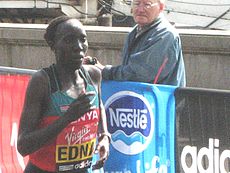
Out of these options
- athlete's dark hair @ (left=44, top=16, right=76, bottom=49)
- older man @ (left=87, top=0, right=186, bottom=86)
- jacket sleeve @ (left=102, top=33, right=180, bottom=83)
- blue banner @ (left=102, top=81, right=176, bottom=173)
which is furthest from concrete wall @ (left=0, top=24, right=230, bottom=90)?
athlete's dark hair @ (left=44, top=16, right=76, bottom=49)

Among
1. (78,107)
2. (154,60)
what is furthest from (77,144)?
(154,60)

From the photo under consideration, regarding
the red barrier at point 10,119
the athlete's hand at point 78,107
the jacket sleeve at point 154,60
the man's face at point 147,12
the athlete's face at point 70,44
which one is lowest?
the red barrier at point 10,119

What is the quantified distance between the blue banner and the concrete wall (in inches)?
107

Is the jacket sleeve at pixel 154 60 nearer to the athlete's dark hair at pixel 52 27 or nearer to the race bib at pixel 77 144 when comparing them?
the race bib at pixel 77 144

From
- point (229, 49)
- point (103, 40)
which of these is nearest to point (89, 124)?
Answer: point (229, 49)

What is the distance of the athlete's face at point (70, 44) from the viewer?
145 inches

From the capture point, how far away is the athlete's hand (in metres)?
3.61

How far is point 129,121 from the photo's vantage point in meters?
5.16

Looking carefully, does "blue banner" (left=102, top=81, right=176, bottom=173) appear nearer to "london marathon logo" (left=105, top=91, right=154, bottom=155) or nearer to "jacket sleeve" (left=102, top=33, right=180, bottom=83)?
"london marathon logo" (left=105, top=91, right=154, bottom=155)

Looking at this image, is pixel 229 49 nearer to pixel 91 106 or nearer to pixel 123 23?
pixel 91 106

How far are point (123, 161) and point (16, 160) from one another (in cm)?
144

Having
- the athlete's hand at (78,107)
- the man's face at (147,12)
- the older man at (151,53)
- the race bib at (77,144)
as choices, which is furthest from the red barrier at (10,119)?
the athlete's hand at (78,107)

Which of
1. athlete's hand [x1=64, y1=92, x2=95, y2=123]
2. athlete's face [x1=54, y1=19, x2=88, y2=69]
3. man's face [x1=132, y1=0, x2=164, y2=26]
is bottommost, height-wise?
→ athlete's hand [x1=64, y1=92, x2=95, y2=123]

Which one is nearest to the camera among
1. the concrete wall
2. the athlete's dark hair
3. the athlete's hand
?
the athlete's hand
